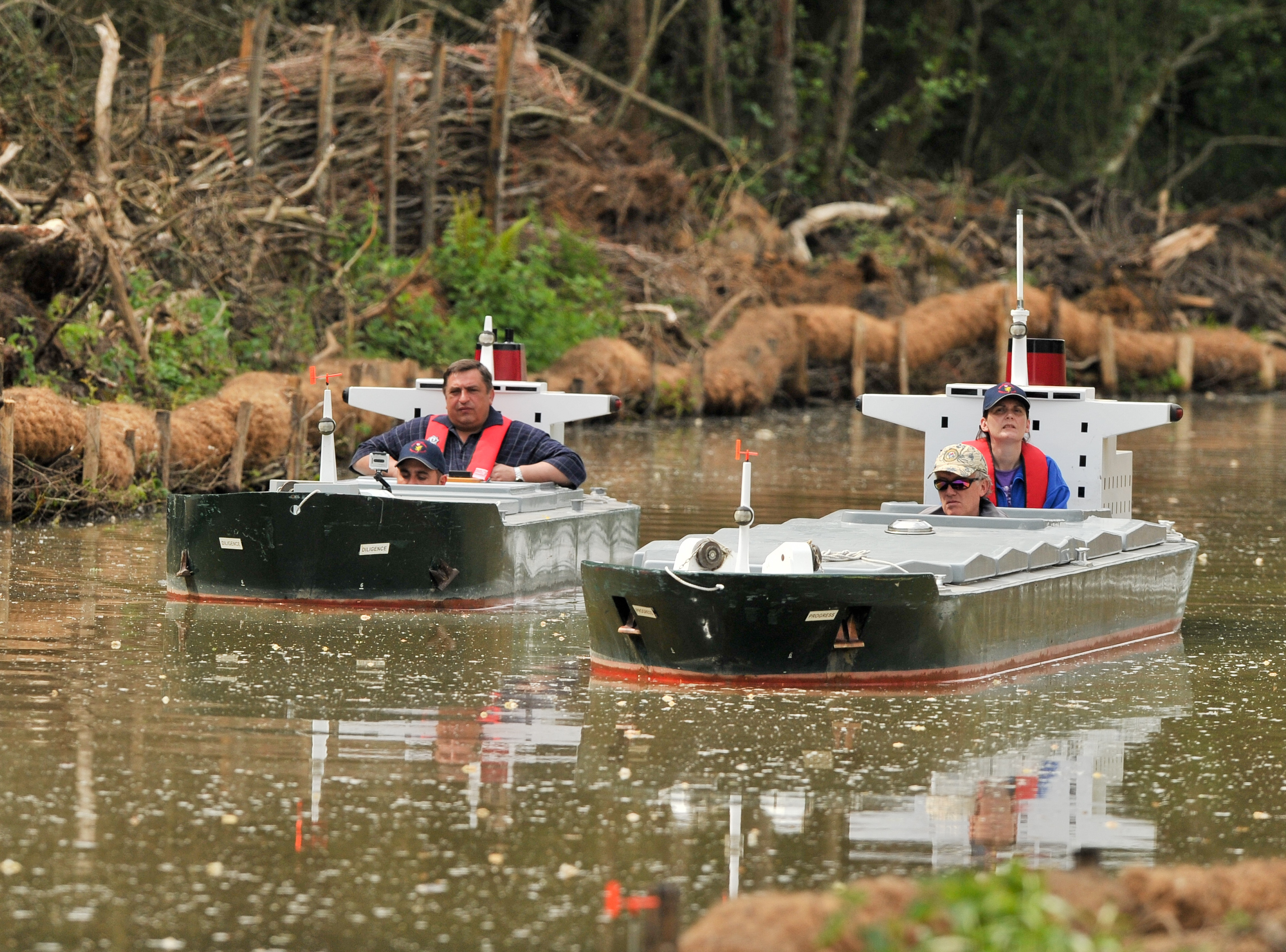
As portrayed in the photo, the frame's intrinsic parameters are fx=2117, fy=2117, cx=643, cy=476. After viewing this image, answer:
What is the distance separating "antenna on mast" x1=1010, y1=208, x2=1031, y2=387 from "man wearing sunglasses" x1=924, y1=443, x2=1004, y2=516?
1195 millimetres

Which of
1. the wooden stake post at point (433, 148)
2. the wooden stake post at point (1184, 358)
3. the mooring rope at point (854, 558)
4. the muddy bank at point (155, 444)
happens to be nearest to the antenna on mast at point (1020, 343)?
the mooring rope at point (854, 558)

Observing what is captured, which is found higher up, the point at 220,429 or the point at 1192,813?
the point at 220,429

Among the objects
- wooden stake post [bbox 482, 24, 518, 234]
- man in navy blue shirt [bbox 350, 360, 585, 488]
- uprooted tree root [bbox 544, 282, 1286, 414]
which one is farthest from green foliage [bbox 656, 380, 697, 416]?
man in navy blue shirt [bbox 350, 360, 585, 488]

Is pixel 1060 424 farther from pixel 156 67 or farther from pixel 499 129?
pixel 499 129

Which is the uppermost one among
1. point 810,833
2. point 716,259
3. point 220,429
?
point 716,259

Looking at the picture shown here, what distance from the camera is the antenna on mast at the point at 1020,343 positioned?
14.0 meters

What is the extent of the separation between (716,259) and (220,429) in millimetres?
19402

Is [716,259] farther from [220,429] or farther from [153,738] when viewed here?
[153,738]

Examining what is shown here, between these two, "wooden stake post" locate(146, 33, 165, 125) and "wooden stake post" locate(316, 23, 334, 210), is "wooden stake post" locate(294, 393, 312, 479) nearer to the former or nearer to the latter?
"wooden stake post" locate(146, 33, 165, 125)

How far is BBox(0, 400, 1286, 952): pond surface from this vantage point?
7055 mm

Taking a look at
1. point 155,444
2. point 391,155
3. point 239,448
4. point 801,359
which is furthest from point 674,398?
point 155,444

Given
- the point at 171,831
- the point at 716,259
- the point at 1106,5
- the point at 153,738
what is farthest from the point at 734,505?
the point at 1106,5

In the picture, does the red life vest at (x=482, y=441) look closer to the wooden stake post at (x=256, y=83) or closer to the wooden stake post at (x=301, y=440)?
the wooden stake post at (x=301, y=440)

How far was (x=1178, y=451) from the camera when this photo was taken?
97.2 feet
